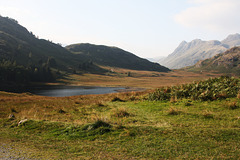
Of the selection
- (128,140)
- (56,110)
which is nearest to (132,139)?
(128,140)

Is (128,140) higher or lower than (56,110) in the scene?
higher

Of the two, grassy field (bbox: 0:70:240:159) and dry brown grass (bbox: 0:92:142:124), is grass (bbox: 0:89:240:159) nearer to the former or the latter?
grassy field (bbox: 0:70:240:159)

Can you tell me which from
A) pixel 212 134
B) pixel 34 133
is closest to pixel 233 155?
pixel 212 134

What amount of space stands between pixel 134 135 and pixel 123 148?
1559mm

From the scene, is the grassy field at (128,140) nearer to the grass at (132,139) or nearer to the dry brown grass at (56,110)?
the grass at (132,139)

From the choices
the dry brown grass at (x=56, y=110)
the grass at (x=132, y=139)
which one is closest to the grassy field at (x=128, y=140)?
the grass at (x=132, y=139)

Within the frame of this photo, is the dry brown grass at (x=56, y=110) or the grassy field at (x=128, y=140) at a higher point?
the grassy field at (x=128, y=140)

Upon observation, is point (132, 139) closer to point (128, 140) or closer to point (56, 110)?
point (128, 140)

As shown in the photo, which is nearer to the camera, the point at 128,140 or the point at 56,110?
the point at 128,140

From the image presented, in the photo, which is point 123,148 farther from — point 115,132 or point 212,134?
point 212,134

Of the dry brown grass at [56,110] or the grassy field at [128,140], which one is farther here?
the dry brown grass at [56,110]

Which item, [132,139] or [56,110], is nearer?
[132,139]

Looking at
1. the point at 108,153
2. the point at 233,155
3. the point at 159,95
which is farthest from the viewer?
the point at 159,95

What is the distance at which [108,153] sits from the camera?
23.0 ft
